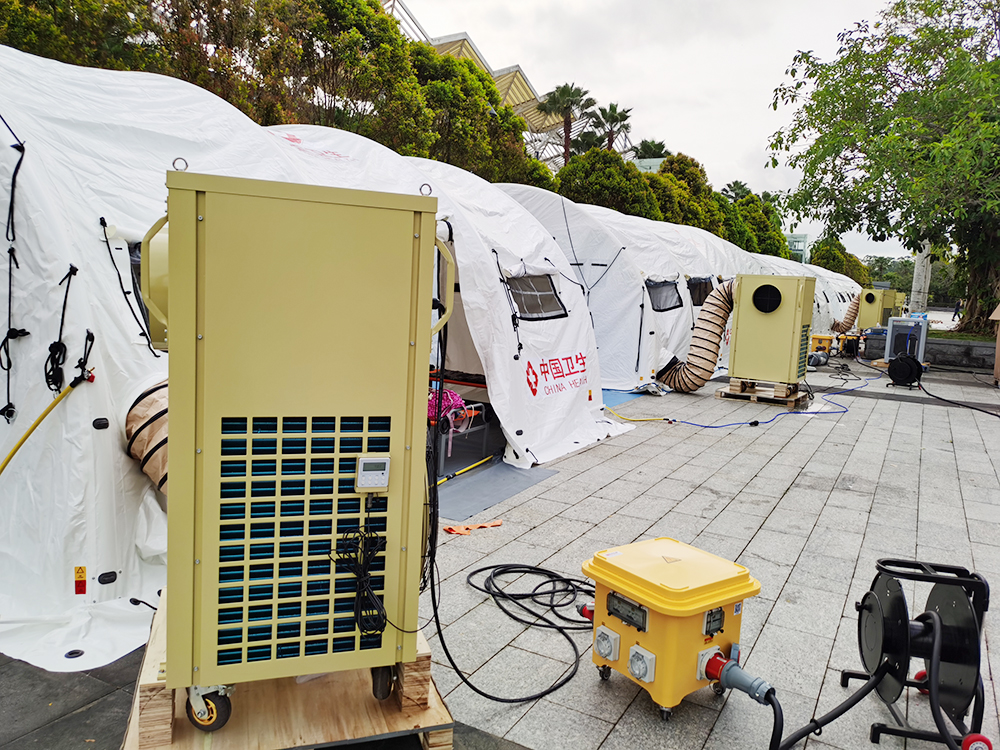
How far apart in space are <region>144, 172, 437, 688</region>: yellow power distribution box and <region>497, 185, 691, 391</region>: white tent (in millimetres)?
10980

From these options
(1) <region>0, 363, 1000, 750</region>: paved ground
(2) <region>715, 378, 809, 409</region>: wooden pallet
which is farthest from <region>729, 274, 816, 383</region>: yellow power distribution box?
(1) <region>0, 363, 1000, 750</region>: paved ground

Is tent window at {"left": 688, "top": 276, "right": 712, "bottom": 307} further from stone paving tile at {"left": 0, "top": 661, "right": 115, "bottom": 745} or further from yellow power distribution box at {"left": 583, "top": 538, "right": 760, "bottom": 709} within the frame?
stone paving tile at {"left": 0, "top": 661, "right": 115, "bottom": 745}

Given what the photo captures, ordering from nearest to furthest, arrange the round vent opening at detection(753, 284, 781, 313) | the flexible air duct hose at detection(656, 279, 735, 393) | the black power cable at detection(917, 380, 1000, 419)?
the black power cable at detection(917, 380, 1000, 419)
the round vent opening at detection(753, 284, 781, 313)
the flexible air duct hose at detection(656, 279, 735, 393)

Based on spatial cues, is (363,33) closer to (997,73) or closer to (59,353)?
(997,73)

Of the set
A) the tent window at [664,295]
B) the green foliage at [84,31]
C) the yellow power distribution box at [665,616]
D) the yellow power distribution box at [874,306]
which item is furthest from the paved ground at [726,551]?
the yellow power distribution box at [874,306]

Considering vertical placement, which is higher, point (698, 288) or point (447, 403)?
point (698, 288)

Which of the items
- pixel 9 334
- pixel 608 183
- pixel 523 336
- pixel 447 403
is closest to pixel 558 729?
pixel 9 334

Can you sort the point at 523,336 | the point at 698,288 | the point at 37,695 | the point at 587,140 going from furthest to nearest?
the point at 587,140 → the point at 698,288 → the point at 523,336 → the point at 37,695

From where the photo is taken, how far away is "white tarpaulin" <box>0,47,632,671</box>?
389 cm

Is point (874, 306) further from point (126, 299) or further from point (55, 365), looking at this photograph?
point (55, 365)

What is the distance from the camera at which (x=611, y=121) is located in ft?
125

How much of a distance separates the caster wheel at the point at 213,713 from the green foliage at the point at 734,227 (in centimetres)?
3622

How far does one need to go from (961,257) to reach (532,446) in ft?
65.2

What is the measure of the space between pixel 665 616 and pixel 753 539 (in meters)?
2.90
